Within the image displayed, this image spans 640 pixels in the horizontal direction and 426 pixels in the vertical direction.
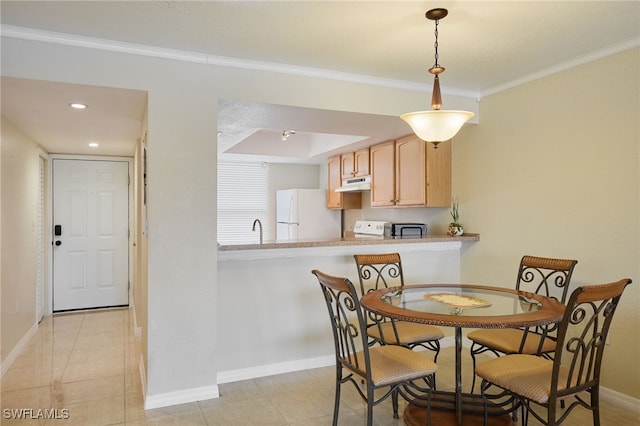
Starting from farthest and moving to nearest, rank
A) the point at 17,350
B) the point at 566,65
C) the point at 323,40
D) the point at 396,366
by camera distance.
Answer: the point at 17,350 < the point at 566,65 < the point at 323,40 < the point at 396,366

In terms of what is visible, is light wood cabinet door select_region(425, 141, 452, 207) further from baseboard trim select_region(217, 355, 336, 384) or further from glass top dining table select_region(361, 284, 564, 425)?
baseboard trim select_region(217, 355, 336, 384)

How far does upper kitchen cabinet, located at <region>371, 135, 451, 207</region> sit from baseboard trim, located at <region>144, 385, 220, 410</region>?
2.53 meters

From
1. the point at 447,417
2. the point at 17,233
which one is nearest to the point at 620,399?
the point at 447,417

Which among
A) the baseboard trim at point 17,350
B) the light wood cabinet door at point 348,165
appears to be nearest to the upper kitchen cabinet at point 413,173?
the light wood cabinet door at point 348,165

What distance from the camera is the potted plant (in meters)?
3.99

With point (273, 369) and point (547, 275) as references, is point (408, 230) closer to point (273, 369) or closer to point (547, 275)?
point (547, 275)

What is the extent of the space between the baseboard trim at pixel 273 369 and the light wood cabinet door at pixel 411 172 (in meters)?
1.77

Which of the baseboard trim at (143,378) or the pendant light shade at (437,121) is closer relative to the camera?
the pendant light shade at (437,121)

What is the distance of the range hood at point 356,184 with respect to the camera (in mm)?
5114

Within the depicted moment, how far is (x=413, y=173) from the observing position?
4.29 meters

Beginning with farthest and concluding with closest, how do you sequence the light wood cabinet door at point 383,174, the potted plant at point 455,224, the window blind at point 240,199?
the window blind at point 240,199 → the light wood cabinet door at point 383,174 → the potted plant at point 455,224

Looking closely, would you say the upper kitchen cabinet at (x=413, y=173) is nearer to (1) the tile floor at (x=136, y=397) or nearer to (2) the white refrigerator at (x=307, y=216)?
(1) the tile floor at (x=136, y=397)

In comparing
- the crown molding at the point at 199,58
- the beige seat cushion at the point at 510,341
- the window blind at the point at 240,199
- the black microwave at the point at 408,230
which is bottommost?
the beige seat cushion at the point at 510,341

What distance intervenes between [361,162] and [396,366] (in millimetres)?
3377
